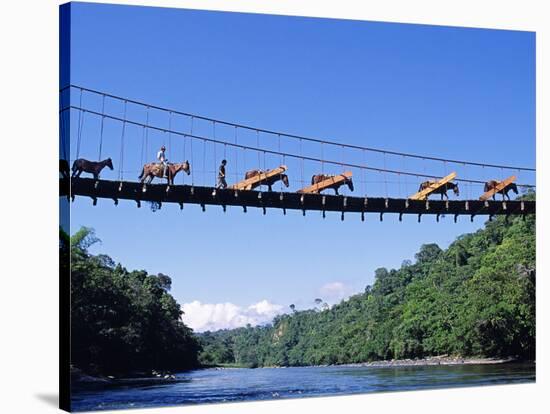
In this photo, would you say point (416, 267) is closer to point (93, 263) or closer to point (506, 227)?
point (506, 227)

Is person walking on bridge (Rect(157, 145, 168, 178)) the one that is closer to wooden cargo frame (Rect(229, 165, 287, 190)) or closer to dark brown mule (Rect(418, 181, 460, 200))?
wooden cargo frame (Rect(229, 165, 287, 190))

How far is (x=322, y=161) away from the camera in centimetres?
1230

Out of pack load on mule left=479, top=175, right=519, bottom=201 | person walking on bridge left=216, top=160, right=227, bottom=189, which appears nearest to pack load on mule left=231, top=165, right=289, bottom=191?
person walking on bridge left=216, top=160, right=227, bottom=189

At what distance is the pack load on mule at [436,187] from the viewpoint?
42.8 ft

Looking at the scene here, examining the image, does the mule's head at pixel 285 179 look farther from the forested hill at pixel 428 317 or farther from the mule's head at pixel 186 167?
the forested hill at pixel 428 317

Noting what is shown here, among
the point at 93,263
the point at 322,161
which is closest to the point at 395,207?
the point at 322,161

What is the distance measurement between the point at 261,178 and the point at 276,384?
2.32 metres

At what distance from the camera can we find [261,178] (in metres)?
11.9

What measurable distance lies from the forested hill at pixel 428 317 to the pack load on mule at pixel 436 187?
54.4 inches

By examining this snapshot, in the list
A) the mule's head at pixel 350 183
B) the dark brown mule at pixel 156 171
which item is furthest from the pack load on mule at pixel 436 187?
the dark brown mule at pixel 156 171

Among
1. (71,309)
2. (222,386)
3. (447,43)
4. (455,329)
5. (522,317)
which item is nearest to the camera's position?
(71,309)

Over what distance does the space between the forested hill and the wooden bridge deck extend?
1.37 m

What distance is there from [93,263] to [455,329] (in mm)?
7245

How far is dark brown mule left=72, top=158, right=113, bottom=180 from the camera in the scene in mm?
9930
